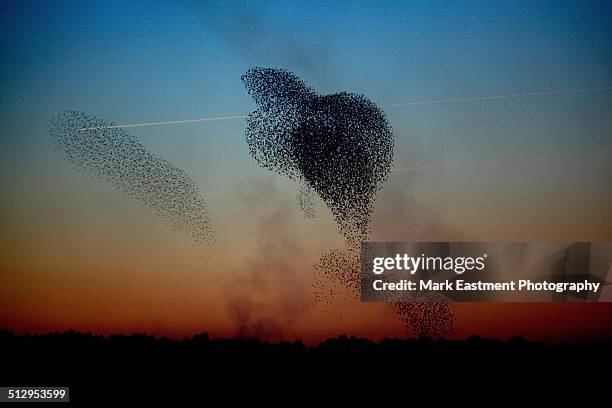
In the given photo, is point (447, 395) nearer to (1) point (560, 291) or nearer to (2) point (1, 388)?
(1) point (560, 291)

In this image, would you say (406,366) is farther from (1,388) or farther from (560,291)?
(1,388)

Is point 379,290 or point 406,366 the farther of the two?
point 379,290

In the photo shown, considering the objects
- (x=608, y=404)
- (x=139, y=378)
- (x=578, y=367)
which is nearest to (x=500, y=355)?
(x=578, y=367)

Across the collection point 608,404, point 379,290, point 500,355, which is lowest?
point 608,404

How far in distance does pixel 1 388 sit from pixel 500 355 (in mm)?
5601

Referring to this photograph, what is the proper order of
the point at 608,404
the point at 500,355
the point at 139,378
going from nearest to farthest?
the point at 608,404 → the point at 139,378 → the point at 500,355

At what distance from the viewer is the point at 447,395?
6953 mm

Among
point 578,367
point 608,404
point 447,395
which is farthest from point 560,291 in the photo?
point 447,395

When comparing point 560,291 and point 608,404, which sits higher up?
point 560,291

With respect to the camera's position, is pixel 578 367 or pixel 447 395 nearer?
pixel 447 395

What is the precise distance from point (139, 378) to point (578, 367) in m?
5.01

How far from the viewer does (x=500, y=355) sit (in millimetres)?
7934

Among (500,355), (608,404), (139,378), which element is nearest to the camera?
(608,404)

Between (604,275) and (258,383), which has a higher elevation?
(604,275)
